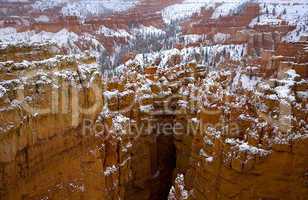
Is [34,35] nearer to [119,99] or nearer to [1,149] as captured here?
[119,99]

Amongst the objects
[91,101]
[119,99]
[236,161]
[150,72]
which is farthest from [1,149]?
[150,72]

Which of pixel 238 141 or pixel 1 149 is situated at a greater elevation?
pixel 1 149

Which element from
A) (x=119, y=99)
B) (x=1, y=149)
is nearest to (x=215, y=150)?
(x=119, y=99)

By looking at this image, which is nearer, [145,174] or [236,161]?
[236,161]

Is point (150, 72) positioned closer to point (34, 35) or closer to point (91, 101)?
point (91, 101)

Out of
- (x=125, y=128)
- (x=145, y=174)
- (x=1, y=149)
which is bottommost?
(x=145, y=174)

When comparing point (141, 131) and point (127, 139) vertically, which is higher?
point (127, 139)

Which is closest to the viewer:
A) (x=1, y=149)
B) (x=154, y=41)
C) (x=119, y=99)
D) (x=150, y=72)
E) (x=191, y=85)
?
(x=1, y=149)

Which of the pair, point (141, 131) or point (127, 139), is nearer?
point (127, 139)

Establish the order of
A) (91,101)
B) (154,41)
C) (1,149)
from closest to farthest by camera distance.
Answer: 1. (1,149)
2. (91,101)
3. (154,41)
